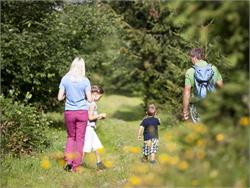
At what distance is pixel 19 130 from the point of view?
34.9ft

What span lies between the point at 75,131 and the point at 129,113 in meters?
22.0

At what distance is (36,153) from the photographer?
11.0 metres

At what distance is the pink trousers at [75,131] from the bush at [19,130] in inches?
49.9

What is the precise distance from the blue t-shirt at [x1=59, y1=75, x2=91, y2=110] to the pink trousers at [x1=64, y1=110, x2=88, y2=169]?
10cm

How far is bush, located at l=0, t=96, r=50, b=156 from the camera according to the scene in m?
10.2

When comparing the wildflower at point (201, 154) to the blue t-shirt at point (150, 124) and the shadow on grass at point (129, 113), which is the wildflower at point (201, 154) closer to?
the blue t-shirt at point (150, 124)

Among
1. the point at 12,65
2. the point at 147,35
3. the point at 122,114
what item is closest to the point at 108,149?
the point at 12,65

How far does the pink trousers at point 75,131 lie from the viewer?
9.41 meters

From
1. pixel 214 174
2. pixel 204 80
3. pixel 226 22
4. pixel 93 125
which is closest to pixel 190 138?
pixel 214 174

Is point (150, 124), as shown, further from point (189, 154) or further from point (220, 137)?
point (220, 137)

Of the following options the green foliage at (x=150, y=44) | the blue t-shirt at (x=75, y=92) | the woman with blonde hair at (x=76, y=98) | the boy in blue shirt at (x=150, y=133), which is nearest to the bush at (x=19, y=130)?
the woman with blonde hair at (x=76, y=98)

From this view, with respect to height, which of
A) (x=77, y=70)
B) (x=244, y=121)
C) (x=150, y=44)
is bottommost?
(x=244, y=121)

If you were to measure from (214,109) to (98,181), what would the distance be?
4.18 m

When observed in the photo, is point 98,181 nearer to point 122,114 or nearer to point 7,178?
point 7,178
